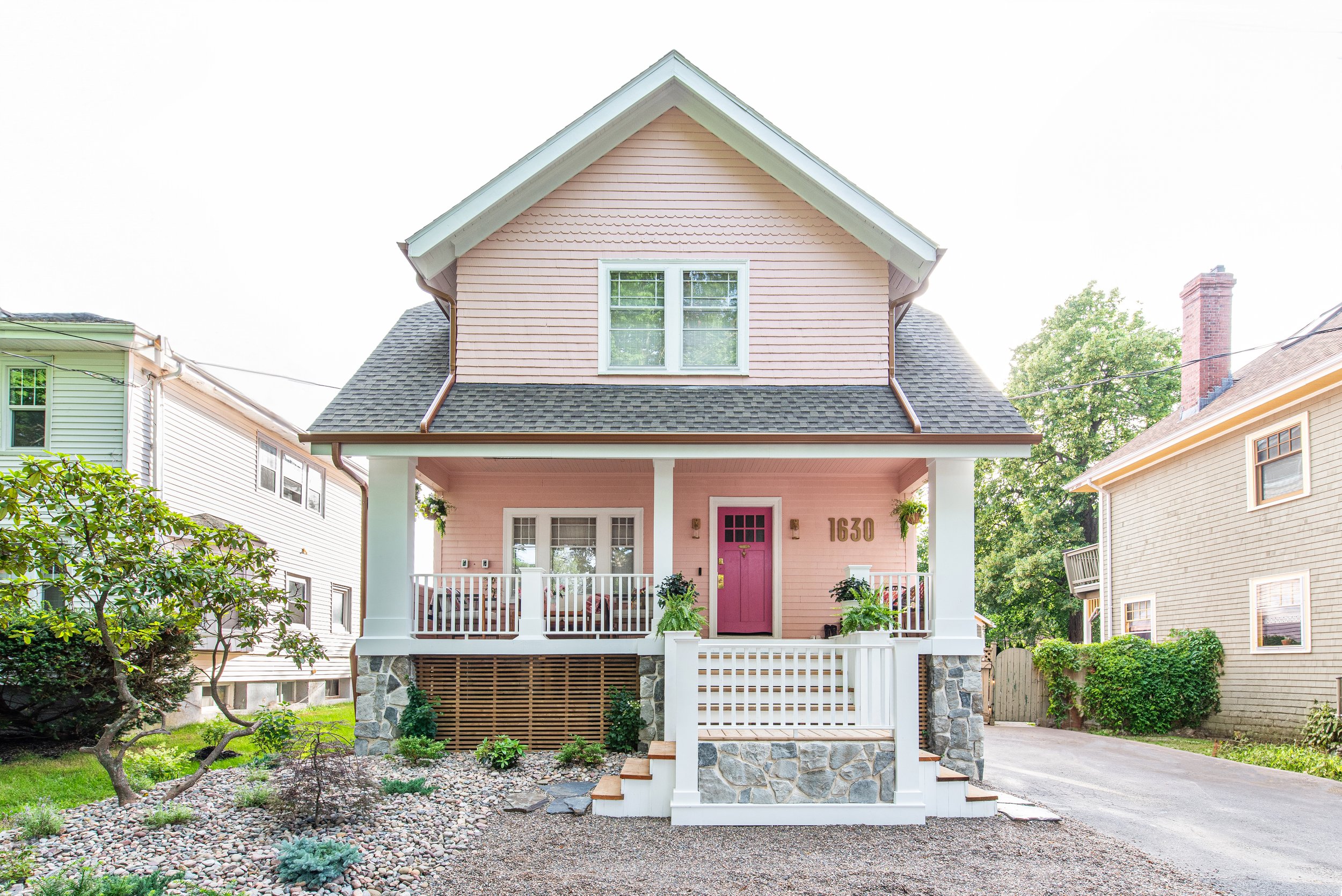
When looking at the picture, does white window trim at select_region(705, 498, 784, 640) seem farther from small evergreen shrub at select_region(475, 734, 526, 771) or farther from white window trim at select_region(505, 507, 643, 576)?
small evergreen shrub at select_region(475, 734, 526, 771)

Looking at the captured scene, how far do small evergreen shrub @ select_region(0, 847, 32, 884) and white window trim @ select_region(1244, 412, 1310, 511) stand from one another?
1524 cm

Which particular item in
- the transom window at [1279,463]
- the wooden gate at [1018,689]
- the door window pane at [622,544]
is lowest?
the wooden gate at [1018,689]

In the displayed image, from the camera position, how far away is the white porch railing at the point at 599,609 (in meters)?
10.4

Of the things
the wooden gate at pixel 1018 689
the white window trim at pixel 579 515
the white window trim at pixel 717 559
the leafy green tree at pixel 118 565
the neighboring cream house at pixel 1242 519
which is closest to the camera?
the leafy green tree at pixel 118 565

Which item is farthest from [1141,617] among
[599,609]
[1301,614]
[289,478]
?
[289,478]

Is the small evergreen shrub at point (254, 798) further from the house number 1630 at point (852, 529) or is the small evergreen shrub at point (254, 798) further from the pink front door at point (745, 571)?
the house number 1630 at point (852, 529)

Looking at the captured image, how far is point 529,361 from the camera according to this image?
1125cm

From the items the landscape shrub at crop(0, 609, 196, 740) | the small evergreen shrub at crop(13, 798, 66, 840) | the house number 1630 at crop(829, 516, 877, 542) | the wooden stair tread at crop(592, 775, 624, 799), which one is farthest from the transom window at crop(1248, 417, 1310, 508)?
the small evergreen shrub at crop(13, 798, 66, 840)

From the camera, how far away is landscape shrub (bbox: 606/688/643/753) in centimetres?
978

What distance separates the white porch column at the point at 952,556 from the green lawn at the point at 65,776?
7.59 meters

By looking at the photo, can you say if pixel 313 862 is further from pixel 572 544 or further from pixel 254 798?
pixel 572 544

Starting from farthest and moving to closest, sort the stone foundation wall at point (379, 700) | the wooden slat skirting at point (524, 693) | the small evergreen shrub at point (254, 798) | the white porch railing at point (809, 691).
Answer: the wooden slat skirting at point (524, 693) → the stone foundation wall at point (379, 700) → the white porch railing at point (809, 691) → the small evergreen shrub at point (254, 798)

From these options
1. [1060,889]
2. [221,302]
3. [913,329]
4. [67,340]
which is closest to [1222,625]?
[913,329]

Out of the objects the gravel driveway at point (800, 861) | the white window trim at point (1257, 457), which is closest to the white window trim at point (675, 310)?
the gravel driveway at point (800, 861)
